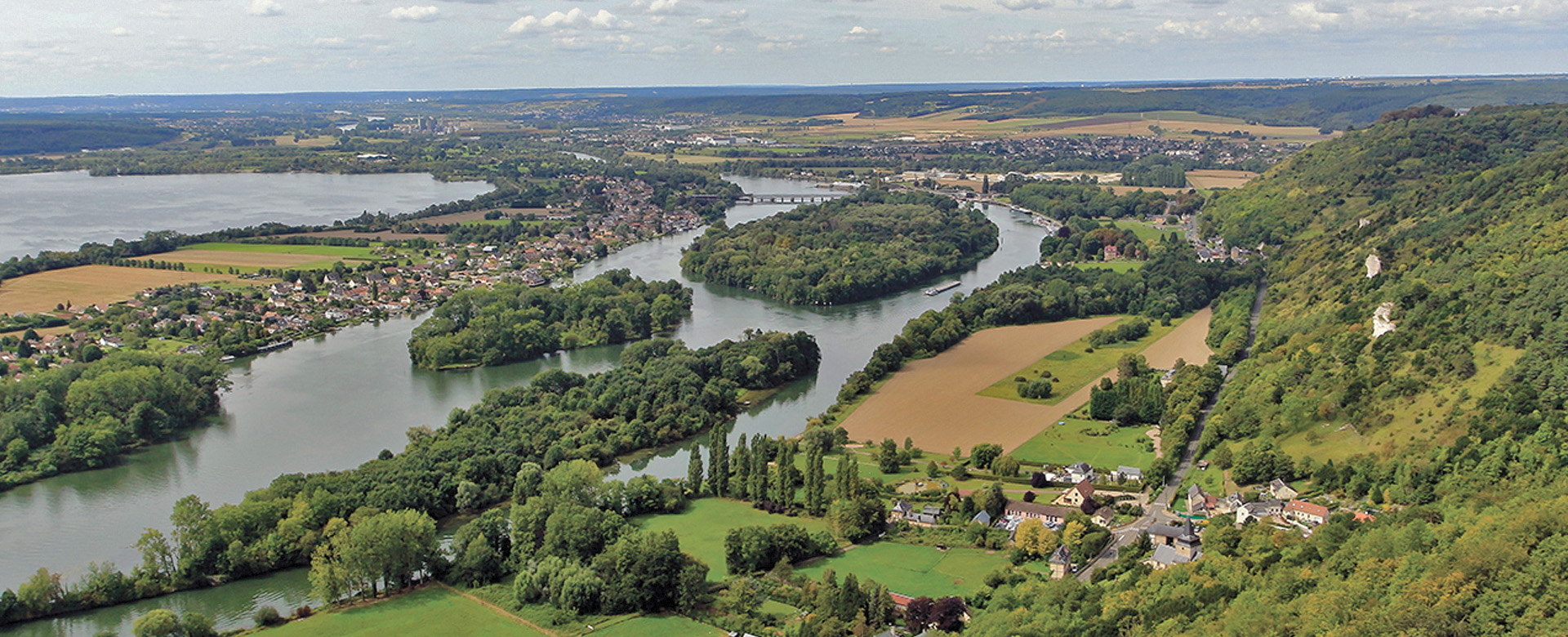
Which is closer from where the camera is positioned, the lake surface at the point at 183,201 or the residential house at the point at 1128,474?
the residential house at the point at 1128,474

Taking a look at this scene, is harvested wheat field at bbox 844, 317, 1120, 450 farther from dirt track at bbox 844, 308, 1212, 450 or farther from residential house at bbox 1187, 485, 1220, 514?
residential house at bbox 1187, 485, 1220, 514

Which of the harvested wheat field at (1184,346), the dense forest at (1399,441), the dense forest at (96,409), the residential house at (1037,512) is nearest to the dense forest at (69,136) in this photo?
the dense forest at (96,409)

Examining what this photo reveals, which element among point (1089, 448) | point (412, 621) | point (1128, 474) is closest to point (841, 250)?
point (1089, 448)

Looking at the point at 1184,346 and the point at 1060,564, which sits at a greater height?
the point at 1060,564

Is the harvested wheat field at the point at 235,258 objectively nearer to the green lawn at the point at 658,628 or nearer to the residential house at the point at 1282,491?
the green lawn at the point at 658,628

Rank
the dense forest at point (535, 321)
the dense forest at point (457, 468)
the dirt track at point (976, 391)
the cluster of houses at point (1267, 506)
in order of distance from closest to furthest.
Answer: the dense forest at point (457, 468) < the cluster of houses at point (1267, 506) < the dirt track at point (976, 391) < the dense forest at point (535, 321)

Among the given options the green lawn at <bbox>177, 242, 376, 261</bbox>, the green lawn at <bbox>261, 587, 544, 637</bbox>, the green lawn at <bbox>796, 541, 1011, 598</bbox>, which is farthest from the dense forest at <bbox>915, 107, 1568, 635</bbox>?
the green lawn at <bbox>177, 242, 376, 261</bbox>

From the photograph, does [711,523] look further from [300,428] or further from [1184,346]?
[1184,346]
